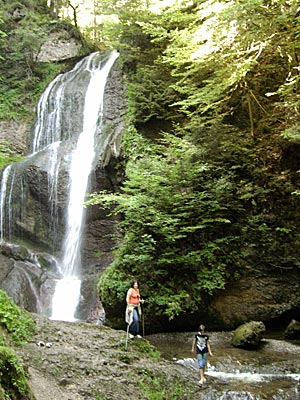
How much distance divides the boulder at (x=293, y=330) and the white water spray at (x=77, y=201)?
6.78 meters

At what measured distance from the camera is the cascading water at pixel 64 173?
14.6 metres

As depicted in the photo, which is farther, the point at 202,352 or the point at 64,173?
the point at 64,173

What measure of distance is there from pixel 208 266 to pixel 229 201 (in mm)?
1932

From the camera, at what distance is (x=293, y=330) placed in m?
8.99

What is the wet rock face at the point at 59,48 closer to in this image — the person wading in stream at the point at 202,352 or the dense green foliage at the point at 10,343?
the dense green foliage at the point at 10,343

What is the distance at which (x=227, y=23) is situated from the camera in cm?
942

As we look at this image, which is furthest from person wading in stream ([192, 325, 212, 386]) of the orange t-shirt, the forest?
the forest

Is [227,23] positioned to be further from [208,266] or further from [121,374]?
[121,374]

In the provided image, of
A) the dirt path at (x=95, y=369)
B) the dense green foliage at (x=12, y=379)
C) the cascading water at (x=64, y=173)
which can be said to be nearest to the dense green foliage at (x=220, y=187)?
the dirt path at (x=95, y=369)

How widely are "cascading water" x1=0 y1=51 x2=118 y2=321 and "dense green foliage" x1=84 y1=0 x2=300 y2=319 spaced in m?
3.75

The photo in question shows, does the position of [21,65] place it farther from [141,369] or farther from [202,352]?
[202,352]

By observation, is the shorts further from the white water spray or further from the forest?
the white water spray

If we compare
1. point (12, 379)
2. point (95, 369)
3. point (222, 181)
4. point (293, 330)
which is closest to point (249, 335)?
point (293, 330)

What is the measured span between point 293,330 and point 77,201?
9.57 m
